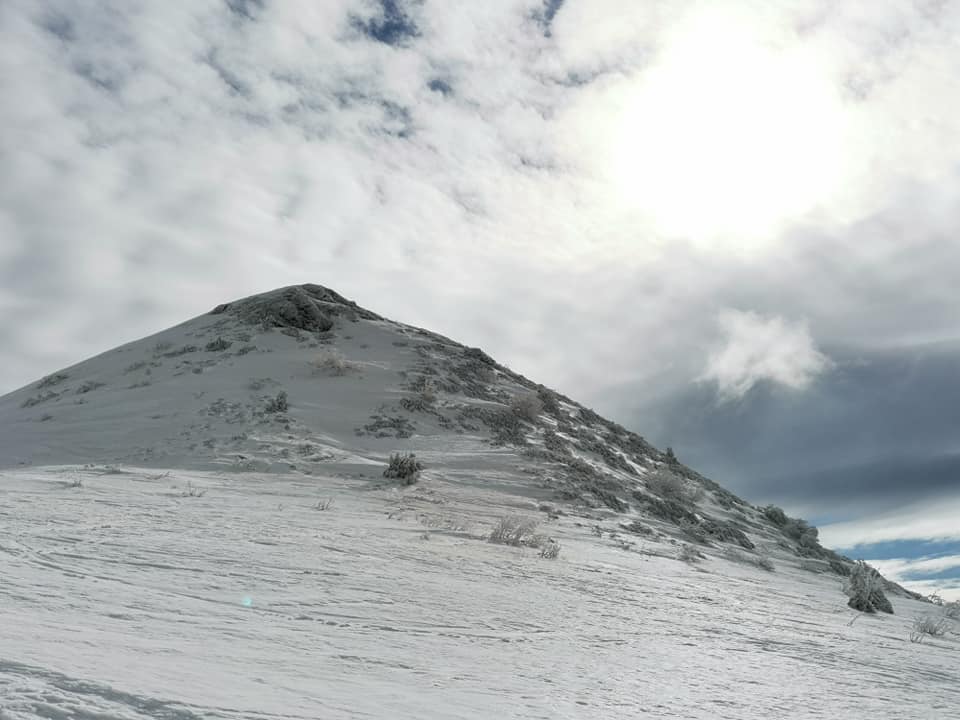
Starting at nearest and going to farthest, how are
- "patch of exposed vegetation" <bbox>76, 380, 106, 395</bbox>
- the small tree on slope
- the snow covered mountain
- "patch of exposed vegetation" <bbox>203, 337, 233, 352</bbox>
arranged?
the snow covered mountain → the small tree on slope → "patch of exposed vegetation" <bbox>76, 380, 106, 395</bbox> → "patch of exposed vegetation" <bbox>203, 337, 233, 352</bbox>

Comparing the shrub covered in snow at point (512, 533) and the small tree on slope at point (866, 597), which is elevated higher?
the shrub covered in snow at point (512, 533)

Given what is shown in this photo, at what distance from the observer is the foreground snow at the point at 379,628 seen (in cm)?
447

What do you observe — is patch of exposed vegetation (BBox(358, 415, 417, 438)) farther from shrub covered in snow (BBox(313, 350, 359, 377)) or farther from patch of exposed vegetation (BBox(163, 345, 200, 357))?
patch of exposed vegetation (BBox(163, 345, 200, 357))

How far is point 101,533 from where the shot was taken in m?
9.11

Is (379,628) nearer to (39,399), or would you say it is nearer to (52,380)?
(39,399)

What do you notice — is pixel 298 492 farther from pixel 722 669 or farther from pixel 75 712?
pixel 75 712

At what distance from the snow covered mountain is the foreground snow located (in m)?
0.04

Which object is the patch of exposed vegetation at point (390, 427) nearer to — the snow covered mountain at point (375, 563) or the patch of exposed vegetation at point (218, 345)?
the snow covered mountain at point (375, 563)

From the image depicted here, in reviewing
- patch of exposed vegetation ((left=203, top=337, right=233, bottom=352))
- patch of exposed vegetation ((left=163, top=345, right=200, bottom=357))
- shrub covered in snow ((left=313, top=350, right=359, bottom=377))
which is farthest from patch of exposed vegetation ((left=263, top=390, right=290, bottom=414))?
patch of exposed vegetation ((left=163, top=345, right=200, bottom=357))

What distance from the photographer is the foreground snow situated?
4473 mm

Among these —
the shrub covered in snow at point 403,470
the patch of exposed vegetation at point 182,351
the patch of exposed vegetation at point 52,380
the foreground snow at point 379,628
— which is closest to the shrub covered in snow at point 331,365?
the patch of exposed vegetation at point 182,351

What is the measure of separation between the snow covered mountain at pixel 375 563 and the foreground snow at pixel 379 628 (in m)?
0.04

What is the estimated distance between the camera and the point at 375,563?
9.41 m

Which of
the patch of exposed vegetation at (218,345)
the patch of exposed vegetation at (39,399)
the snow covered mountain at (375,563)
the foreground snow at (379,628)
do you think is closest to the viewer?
the foreground snow at (379,628)
